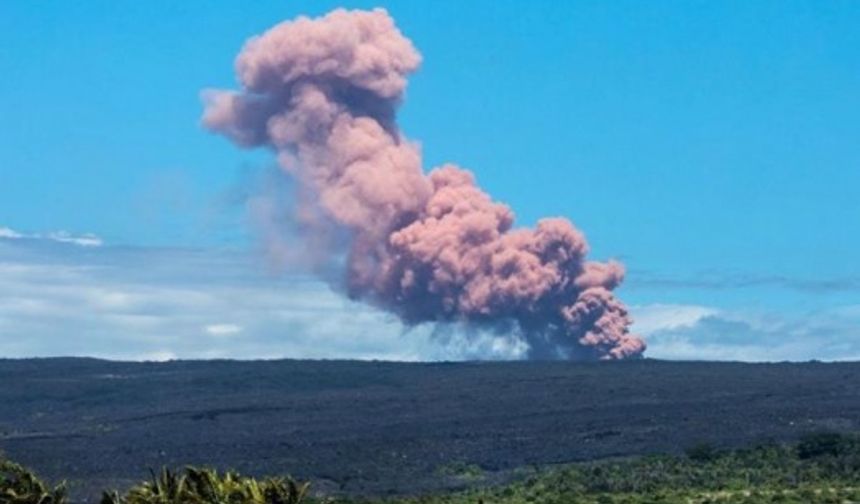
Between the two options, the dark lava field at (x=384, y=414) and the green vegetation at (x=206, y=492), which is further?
the dark lava field at (x=384, y=414)

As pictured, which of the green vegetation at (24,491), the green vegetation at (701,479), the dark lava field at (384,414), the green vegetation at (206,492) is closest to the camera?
the green vegetation at (24,491)

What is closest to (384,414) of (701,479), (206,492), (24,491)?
(701,479)

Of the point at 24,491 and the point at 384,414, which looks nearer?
the point at 24,491

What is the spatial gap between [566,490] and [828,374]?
58.0m

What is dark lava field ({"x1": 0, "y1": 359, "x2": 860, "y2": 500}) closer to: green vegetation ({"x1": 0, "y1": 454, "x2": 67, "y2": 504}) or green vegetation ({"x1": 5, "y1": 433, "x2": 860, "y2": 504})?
green vegetation ({"x1": 5, "y1": 433, "x2": 860, "y2": 504})

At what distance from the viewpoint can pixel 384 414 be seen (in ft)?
303

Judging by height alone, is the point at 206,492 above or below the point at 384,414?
below

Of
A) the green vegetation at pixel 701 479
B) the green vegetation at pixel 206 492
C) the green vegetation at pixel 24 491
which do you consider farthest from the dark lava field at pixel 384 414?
the green vegetation at pixel 24 491

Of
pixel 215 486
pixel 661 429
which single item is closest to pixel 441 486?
pixel 661 429

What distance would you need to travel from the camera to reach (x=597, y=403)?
93062 mm

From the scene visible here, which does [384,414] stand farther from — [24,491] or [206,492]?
[24,491]

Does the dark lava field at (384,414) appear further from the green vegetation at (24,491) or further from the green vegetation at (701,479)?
the green vegetation at (24,491)

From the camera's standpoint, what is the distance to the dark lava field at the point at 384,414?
69125 millimetres

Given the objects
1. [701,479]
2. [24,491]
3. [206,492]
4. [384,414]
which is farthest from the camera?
[384,414]
